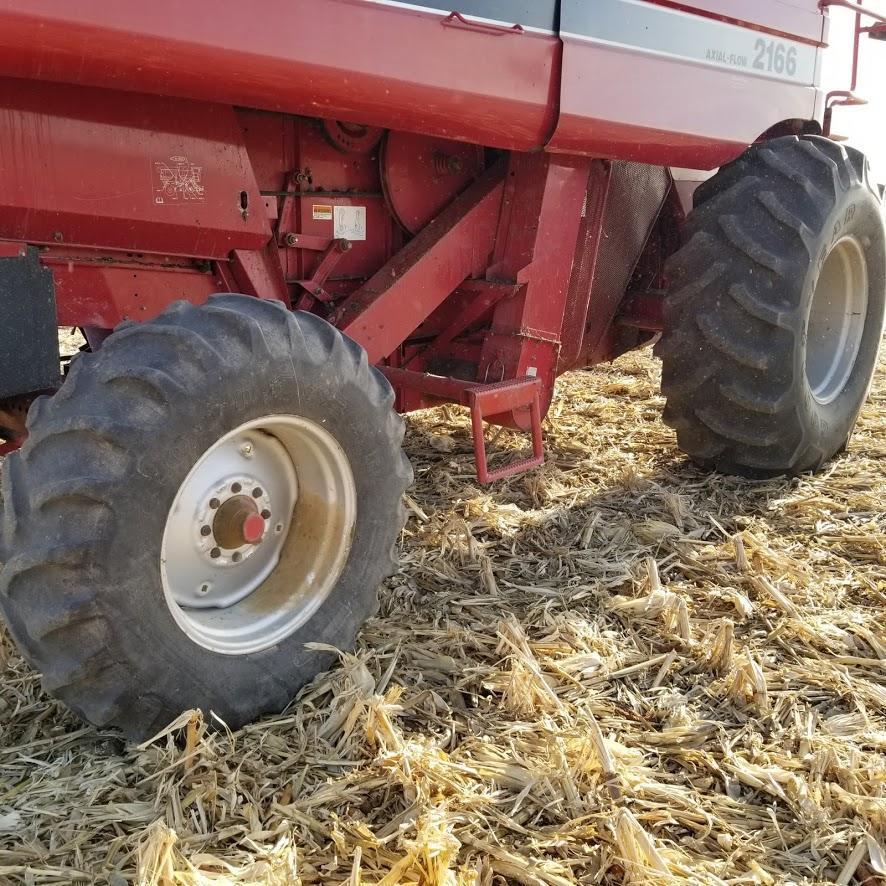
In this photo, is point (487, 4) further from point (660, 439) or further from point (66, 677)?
point (660, 439)

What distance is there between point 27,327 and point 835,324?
3.73 meters

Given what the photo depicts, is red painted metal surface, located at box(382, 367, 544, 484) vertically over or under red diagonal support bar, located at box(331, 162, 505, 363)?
under

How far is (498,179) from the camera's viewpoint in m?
3.69

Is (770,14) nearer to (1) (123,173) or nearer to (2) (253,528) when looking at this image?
(1) (123,173)

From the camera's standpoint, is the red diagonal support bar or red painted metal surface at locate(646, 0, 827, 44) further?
red painted metal surface at locate(646, 0, 827, 44)

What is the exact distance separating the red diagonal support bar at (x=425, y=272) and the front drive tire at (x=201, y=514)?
74 centimetres

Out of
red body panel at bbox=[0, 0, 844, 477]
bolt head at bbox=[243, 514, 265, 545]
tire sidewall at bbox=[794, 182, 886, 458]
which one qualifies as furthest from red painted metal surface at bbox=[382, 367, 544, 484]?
tire sidewall at bbox=[794, 182, 886, 458]

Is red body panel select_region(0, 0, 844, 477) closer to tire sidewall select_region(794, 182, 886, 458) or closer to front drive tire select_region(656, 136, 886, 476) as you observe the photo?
front drive tire select_region(656, 136, 886, 476)

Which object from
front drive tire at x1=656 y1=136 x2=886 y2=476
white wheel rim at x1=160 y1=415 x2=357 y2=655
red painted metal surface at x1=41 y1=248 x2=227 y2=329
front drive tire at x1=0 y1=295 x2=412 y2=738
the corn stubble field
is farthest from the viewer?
front drive tire at x1=656 y1=136 x2=886 y2=476

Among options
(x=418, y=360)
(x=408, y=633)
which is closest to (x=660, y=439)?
(x=418, y=360)

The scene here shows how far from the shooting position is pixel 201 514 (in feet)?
7.96

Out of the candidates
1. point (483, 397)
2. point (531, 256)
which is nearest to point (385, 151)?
point (531, 256)

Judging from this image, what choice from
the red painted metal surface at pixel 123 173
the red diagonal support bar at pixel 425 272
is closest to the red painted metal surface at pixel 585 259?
the red diagonal support bar at pixel 425 272

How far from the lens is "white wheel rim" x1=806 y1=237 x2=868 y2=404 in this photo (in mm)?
4699
